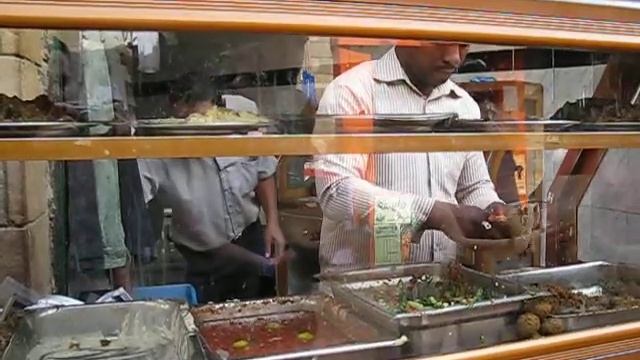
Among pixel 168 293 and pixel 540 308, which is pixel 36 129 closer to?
pixel 168 293

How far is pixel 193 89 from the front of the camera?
1.17 m

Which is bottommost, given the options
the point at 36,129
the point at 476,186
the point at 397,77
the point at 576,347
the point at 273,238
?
the point at 576,347

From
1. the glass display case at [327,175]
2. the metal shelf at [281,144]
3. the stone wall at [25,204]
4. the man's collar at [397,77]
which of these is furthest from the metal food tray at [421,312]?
the stone wall at [25,204]

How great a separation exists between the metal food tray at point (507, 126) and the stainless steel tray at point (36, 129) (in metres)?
0.58

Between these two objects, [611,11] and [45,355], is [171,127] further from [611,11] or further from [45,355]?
[611,11]

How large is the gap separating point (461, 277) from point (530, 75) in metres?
0.47

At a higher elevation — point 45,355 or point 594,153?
point 594,153

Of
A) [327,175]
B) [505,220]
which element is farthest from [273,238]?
[505,220]

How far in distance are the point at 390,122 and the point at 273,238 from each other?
0.40 metres

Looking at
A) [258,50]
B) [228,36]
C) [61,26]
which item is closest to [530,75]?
[258,50]

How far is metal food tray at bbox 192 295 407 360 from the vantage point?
3.12ft

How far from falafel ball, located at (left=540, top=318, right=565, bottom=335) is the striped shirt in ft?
1.08

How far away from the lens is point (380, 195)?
1374 mm

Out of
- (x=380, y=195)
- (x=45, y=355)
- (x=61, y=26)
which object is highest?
(x=61, y=26)
